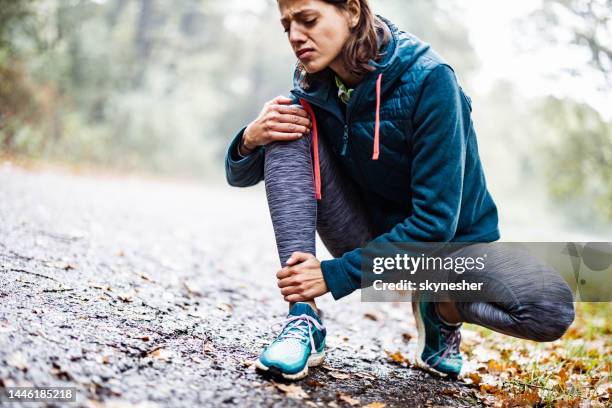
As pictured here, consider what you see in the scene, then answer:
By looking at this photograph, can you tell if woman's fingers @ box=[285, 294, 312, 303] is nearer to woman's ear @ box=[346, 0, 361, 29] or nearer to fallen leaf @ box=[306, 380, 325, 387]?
fallen leaf @ box=[306, 380, 325, 387]

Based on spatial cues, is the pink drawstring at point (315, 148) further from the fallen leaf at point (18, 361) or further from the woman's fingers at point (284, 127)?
the fallen leaf at point (18, 361)

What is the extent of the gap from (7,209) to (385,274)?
10.1 ft

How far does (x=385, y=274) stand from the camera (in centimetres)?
181

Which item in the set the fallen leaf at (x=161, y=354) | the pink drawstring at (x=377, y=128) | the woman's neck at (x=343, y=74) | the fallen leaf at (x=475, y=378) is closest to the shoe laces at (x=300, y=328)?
the fallen leaf at (x=161, y=354)

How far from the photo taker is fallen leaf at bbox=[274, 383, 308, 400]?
1599 millimetres

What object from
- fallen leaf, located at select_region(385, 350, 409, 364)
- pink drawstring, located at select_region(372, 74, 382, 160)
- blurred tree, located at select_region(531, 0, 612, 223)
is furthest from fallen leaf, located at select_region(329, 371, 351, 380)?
blurred tree, located at select_region(531, 0, 612, 223)

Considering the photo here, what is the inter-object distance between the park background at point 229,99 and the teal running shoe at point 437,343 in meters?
0.15

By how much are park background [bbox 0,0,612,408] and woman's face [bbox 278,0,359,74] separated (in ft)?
4.41

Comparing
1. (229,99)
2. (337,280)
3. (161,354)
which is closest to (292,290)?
(337,280)

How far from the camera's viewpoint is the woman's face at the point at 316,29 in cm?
183

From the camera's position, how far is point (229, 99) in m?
24.4

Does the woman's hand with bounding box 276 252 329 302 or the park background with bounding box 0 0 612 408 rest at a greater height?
the park background with bounding box 0 0 612 408

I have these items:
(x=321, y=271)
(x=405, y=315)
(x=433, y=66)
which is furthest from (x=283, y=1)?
(x=405, y=315)

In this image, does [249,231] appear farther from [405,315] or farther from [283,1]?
[283,1]
